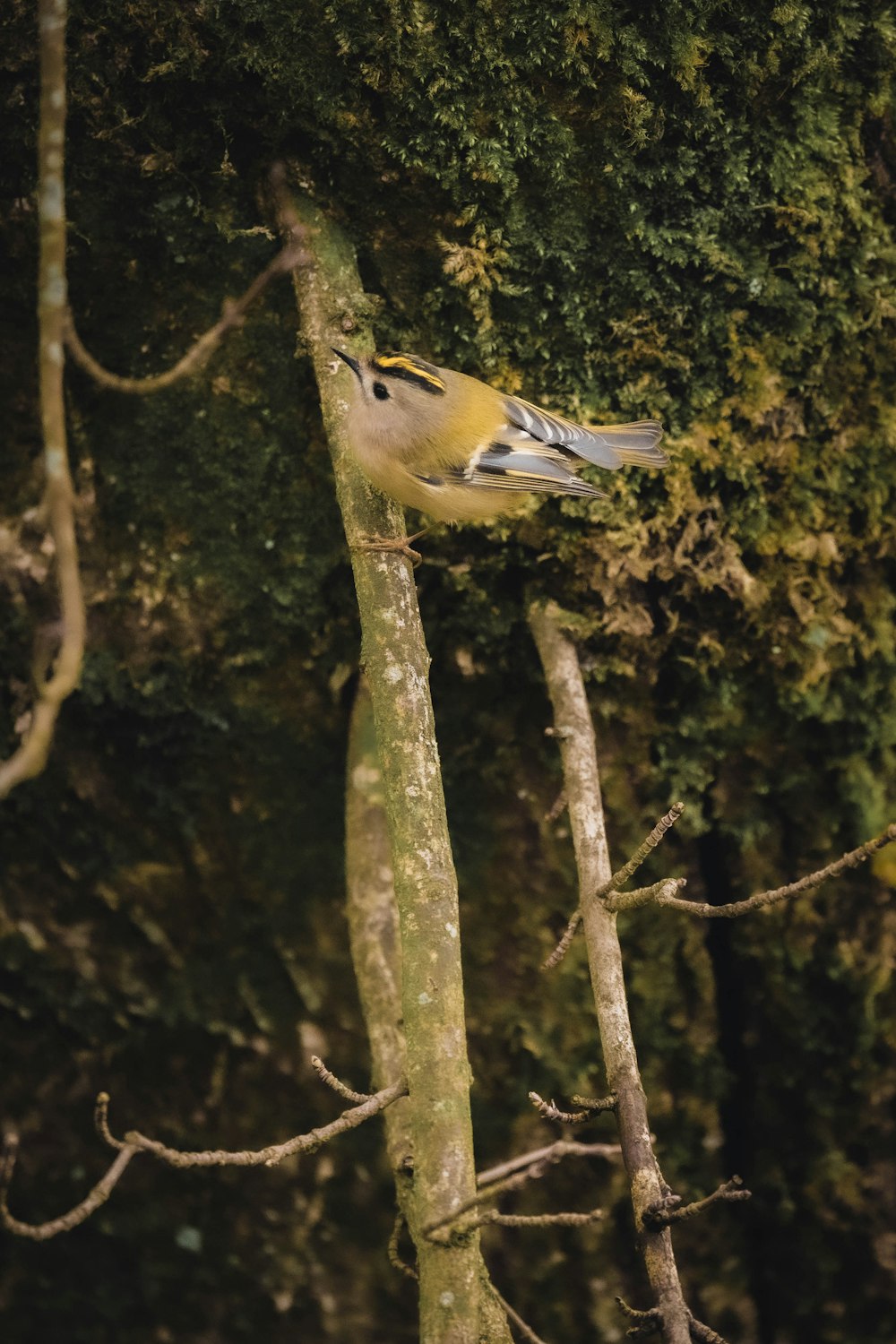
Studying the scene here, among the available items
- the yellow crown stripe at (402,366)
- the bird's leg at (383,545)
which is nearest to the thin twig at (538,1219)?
the bird's leg at (383,545)

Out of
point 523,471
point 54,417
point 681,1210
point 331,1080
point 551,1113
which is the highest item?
point 523,471

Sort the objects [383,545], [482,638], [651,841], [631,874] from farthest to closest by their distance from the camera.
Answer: [482,638] → [383,545] → [631,874] → [651,841]

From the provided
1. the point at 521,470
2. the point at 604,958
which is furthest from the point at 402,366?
the point at 604,958

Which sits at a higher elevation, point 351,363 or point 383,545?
point 351,363

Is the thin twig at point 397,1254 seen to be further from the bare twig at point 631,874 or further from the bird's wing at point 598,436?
the bird's wing at point 598,436

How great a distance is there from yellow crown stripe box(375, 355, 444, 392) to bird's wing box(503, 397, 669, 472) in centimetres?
24

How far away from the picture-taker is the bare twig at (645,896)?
175cm

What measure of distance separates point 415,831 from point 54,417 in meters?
0.99

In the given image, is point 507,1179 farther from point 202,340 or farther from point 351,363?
point 202,340

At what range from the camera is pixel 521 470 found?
2520 mm

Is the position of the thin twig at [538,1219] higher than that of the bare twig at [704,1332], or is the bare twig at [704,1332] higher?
the thin twig at [538,1219]

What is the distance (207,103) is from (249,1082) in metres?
2.75

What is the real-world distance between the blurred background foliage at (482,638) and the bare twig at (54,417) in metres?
0.77

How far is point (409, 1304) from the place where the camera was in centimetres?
346
